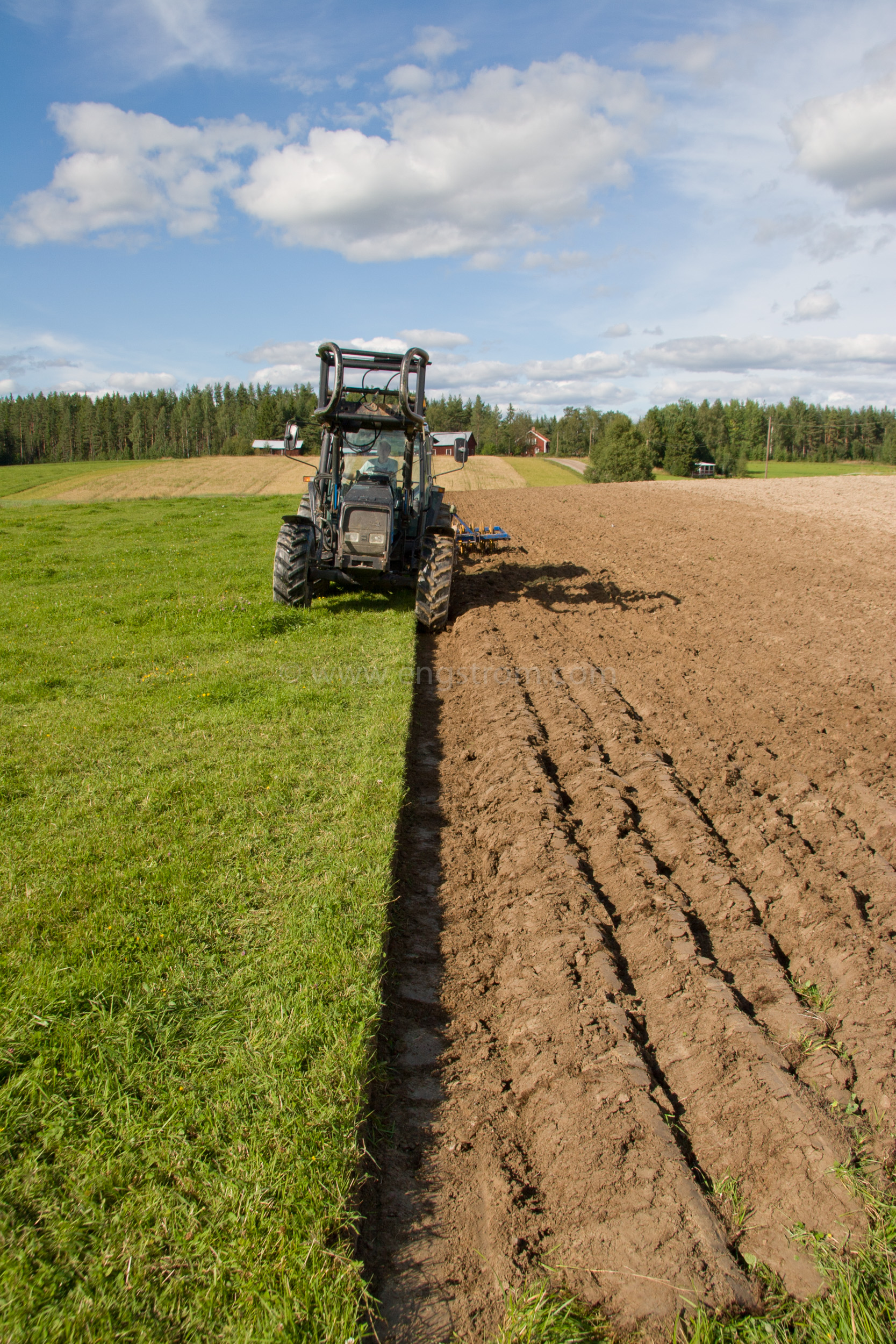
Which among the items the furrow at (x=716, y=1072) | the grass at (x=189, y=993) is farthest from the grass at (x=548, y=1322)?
the furrow at (x=716, y=1072)

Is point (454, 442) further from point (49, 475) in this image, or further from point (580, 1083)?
point (49, 475)

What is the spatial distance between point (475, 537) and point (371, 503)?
6267 mm

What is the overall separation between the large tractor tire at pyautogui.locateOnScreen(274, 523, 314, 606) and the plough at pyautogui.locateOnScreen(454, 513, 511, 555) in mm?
6067

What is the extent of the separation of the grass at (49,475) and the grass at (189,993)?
4089 cm

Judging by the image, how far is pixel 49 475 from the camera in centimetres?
5156

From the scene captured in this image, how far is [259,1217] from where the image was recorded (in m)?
2.16

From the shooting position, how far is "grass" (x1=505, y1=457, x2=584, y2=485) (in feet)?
157

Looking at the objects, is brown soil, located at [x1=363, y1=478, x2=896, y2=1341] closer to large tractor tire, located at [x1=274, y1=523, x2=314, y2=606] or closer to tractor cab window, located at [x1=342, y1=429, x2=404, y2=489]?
large tractor tire, located at [x1=274, y1=523, x2=314, y2=606]

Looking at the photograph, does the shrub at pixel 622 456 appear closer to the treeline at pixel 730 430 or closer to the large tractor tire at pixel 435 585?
the treeline at pixel 730 430

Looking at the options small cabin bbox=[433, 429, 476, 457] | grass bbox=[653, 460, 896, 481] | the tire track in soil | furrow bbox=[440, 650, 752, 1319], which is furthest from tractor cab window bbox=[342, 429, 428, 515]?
grass bbox=[653, 460, 896, 481]

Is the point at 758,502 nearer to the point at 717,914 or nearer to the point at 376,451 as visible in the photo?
the point at 376,451

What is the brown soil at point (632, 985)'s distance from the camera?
7.49 ft

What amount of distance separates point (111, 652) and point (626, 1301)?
7420 millimetres

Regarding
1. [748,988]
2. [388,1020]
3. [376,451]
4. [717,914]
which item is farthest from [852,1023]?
[376,451]
